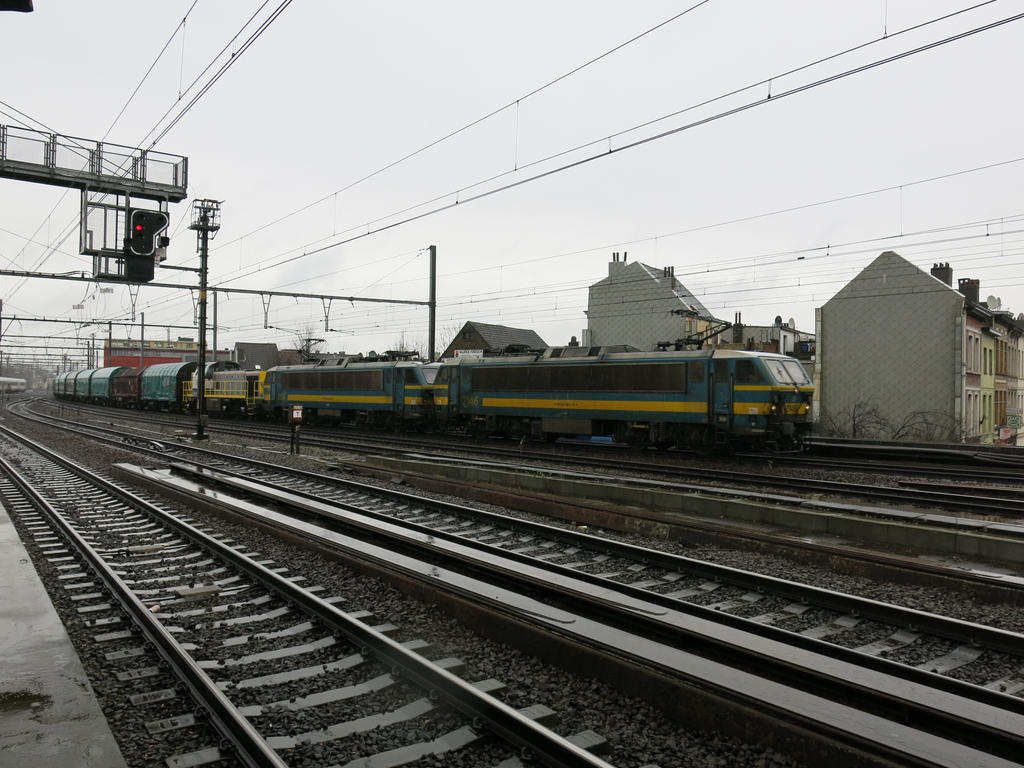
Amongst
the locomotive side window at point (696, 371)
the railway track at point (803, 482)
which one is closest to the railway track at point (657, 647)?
the railway track at point (803, 482)

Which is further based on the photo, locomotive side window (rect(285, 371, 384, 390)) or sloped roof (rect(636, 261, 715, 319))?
sloped roof (rect(636, 261, 715, 319))

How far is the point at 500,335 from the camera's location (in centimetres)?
5694

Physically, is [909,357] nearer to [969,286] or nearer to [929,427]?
[929,427]

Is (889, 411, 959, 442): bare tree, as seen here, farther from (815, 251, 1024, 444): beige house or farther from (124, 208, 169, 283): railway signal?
(124, 208, 169, 283): railway signal

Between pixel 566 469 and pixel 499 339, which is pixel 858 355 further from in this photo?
pixel 499 339

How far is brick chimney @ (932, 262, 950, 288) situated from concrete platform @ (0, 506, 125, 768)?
35.9m

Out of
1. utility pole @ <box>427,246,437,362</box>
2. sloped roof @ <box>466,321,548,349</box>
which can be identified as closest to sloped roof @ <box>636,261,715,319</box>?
sloped roof @ <box>466,321,548,349</box>

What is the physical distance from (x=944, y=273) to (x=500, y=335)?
31.3m

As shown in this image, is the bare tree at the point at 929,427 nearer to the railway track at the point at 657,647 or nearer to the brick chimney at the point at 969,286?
the brick chimney at the point at 969,286

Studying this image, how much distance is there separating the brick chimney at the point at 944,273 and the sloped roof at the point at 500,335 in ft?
90.3

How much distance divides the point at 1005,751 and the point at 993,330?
126 ft

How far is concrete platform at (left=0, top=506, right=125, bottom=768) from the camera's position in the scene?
12.2ft

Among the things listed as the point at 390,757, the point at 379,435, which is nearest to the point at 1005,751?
the point at 390,757

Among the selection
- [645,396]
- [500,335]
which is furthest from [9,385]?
[645,396]
